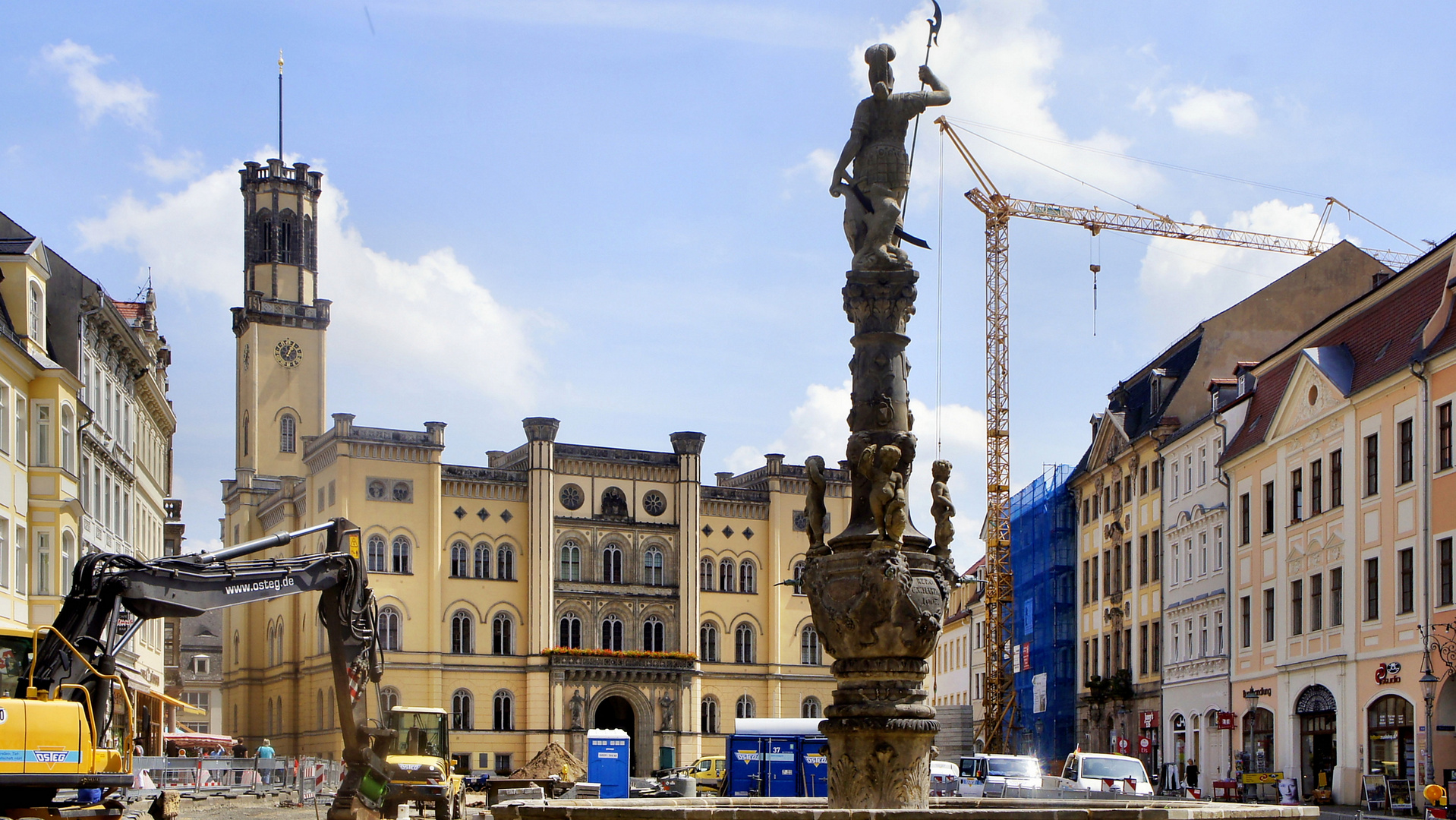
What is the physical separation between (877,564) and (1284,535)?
35.2m

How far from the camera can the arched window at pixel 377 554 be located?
82375mm

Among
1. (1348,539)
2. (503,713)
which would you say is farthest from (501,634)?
(1348,539)

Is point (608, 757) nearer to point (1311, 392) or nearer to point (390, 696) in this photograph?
point (1311, 392)

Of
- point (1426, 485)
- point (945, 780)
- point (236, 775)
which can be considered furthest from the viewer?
point (236, 775)

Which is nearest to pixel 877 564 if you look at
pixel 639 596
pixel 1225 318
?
pixel 1225 318

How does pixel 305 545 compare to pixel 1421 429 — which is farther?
pixel 305 545

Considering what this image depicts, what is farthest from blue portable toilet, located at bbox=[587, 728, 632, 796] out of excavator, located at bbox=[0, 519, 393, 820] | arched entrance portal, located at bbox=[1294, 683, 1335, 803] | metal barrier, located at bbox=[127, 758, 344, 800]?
excavator, located at bbox=[0, 519, 393, 820]

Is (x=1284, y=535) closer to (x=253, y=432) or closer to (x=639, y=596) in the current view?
(x=639, y=596)

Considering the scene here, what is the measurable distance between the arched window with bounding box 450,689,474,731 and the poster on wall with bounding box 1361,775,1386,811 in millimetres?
49965

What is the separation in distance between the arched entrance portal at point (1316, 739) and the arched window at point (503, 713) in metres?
44.8

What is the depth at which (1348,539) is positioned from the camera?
4566 centimetres

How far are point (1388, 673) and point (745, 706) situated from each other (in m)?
51.4

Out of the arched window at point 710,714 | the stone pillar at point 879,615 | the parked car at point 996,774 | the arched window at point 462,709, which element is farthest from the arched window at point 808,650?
the stone pillar at point 879,615

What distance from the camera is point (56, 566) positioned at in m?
42.3
